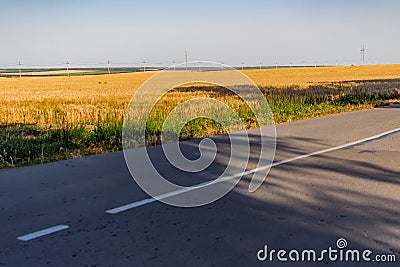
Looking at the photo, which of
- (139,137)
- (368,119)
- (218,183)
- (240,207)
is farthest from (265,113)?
(240,207)

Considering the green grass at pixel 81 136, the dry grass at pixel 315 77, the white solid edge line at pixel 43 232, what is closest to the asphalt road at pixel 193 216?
the white solid edge line at pixel 43 232

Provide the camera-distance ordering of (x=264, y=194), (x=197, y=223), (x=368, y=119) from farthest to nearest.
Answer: (x=368, y=119)
(x=264, y=194)
(x=197, y=223)

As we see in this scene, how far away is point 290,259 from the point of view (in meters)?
4.34

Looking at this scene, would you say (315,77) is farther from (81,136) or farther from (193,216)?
(193,216)

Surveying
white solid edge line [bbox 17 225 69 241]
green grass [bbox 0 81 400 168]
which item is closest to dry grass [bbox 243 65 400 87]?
green grass [bbox 0 81 400 168]

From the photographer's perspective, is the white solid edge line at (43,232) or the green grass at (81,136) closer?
the white solid edge line at (43,232)

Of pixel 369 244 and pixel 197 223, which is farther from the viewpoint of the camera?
pixel 197 223

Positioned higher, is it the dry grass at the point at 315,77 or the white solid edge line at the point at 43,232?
the dry grass at the point at 315,77

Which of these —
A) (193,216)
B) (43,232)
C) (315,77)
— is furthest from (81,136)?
(315,77)

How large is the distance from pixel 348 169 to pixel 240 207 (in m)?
2.87

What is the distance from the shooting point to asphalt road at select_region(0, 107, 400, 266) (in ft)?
14.6

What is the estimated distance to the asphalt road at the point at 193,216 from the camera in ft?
14.6

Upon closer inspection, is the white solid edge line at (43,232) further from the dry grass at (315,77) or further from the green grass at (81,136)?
the dry grass at (315,77)

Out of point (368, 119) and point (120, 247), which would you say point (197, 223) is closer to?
point (120, 247)
